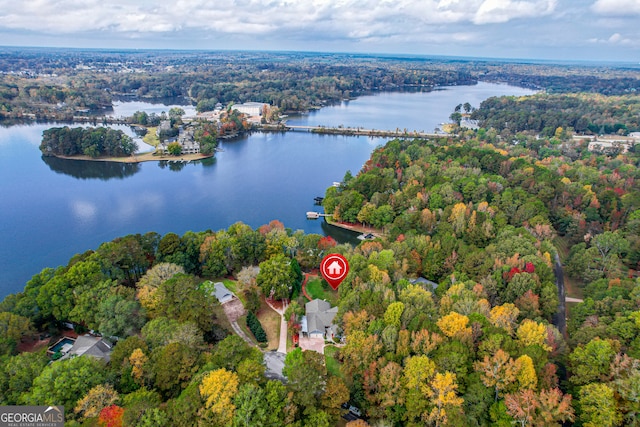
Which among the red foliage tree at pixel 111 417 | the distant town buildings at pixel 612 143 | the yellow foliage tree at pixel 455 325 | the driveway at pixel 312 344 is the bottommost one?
the driveway at pixel 312 344

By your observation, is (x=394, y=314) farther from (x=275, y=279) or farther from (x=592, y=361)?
(x=592, y=361)

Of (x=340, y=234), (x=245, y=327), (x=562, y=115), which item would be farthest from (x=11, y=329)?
(x=562, y=115)

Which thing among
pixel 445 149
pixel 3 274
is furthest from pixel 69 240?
pixel 445 149

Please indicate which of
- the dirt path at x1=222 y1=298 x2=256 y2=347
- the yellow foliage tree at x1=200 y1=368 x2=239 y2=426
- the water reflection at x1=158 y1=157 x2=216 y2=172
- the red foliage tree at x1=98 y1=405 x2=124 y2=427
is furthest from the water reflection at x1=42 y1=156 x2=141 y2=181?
the yellow foliage tree at x1=200 y1=368 x2=239 y2=426

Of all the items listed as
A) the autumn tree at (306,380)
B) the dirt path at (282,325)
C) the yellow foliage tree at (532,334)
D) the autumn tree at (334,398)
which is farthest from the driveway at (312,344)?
the yellow foliage tree at (532,334)

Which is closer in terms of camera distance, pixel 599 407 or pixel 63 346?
pixel 599 407

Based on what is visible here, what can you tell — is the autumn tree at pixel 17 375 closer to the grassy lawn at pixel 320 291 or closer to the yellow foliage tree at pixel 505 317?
the grassy lawn at pixel 320 291

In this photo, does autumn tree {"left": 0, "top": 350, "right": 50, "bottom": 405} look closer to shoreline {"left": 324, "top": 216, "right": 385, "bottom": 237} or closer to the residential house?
→ the residential house
